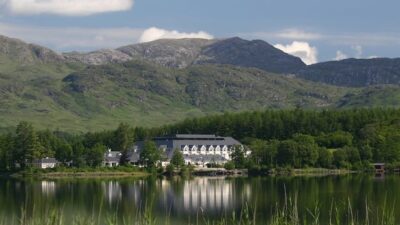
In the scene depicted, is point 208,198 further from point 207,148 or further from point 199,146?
point 199,146

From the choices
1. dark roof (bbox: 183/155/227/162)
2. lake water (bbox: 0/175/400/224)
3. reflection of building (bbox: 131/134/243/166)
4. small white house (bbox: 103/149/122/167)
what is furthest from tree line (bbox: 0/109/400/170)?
lake water (bbox: 0/175/400/224)

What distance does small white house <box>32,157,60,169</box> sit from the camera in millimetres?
125219

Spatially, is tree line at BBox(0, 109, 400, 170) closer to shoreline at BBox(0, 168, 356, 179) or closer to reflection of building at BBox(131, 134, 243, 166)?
shoreline at BBox(0, 168, 356, 179)

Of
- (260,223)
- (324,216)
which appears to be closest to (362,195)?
(324,216)

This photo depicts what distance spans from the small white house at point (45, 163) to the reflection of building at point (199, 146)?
79.7ft

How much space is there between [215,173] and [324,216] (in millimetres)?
80072

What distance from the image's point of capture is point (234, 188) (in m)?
83.4

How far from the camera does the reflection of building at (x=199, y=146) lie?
151875 mm

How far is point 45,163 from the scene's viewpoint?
5064 inches

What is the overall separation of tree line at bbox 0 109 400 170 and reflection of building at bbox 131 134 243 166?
16.0ft

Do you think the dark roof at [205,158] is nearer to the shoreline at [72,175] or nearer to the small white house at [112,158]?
the small white house at [112,158]

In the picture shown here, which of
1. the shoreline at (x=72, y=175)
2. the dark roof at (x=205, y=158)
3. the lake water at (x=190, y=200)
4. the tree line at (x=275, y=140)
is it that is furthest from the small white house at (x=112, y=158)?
the lake water at (x=190, y=200)

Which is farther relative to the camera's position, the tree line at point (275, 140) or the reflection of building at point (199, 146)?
the reflection of building at point (199, 146)

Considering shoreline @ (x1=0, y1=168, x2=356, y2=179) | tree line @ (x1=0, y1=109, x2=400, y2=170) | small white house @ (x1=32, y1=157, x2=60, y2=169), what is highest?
tree line @ (x1=0, y1=109, x2=400, y2=170)
